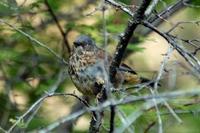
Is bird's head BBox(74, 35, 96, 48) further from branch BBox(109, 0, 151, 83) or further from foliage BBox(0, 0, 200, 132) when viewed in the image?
branch BBox(109, 0, 151, 83)

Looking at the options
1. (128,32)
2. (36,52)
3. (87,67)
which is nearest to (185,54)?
(128,32)

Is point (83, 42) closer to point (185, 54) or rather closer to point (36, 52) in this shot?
point (36, 52)

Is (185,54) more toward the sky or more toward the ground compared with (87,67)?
more toward the ground

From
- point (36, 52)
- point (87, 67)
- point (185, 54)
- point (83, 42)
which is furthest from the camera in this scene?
point (36, 52)

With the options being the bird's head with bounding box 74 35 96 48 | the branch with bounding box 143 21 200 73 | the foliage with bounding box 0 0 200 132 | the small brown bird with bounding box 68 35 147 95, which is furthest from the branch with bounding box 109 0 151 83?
the foliage with bounding box 0 0 200 132

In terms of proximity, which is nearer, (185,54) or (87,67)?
(185,54)

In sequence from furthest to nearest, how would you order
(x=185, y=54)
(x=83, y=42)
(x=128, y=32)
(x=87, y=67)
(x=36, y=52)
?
(x=36, y=52), (x=83, y=42), (x=87, y=67), (x=128, y=32), (x=185, y=54)

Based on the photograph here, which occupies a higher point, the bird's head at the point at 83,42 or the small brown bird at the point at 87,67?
the bird's head at the point at 83,42

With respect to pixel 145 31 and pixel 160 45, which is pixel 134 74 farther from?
pixel 160 45

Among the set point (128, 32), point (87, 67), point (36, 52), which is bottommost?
point (128, 32)

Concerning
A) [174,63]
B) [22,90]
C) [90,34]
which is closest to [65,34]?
[90,34]

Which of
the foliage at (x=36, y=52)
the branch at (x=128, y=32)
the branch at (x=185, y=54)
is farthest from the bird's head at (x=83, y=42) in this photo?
the branch at (x=185, y=54)

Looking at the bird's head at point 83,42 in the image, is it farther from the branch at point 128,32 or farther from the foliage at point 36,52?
the branch at point 128,32

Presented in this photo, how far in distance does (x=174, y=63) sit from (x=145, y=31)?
3.61 meters
